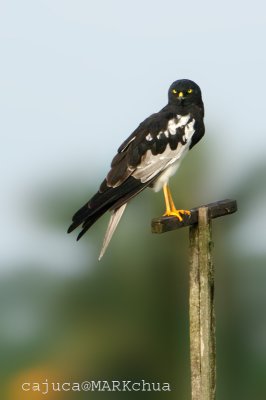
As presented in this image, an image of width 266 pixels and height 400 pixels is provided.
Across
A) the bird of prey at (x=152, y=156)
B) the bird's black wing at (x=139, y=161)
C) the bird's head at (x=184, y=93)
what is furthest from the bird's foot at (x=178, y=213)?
the bird's head at (x=184, y=93)

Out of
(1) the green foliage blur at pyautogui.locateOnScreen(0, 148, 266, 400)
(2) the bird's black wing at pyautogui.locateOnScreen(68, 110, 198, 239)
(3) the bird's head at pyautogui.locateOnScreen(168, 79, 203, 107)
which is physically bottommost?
(1) the green foliage blur at pyautogui.locateOnScreen(0, 148, 266, 400)

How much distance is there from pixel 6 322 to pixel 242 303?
2561mm

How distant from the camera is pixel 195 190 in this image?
10180 millimetres

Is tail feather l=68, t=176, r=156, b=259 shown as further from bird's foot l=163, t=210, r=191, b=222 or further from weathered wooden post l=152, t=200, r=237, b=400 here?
weathered wooden post l=152, t=200, r=237, b=400

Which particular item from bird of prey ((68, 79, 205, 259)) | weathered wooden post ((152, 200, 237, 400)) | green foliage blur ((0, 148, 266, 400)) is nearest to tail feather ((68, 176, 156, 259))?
bird of prey ((68, 79, 205, 259))

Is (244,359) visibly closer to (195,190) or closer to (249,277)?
(249,277)

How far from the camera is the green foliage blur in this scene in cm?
1034

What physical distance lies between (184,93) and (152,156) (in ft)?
1.97

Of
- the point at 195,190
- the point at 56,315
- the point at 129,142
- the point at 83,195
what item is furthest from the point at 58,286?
the point at 129,142

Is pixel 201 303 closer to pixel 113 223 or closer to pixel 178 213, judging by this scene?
pixel 178 213

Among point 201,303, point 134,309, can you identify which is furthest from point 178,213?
point 134,309

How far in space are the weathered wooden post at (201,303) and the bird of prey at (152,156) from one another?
0.71ft

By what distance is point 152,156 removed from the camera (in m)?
7.11

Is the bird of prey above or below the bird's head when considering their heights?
below
